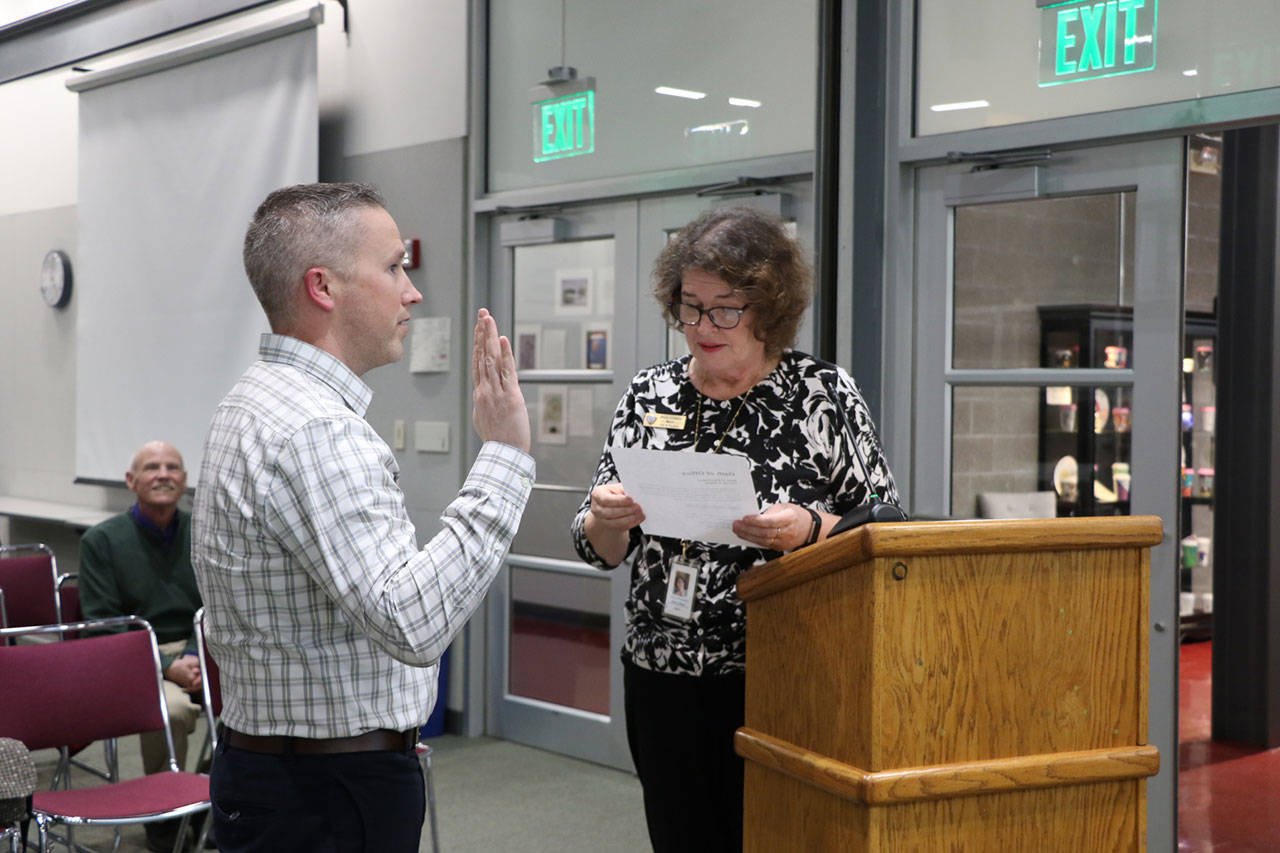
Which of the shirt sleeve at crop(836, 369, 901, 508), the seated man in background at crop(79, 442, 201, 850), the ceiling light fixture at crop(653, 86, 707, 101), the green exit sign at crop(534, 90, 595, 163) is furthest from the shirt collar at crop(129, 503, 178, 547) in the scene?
the shirt sleeve at crop(836, 369, 901, 508)

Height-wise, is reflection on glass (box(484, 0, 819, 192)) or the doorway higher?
reflection on glass (box(484, 0, 819, 192))

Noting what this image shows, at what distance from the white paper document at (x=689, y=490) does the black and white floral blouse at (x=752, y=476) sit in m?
0.14

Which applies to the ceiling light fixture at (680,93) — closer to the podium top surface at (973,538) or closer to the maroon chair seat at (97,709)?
the maroon chair seat at (97,709)

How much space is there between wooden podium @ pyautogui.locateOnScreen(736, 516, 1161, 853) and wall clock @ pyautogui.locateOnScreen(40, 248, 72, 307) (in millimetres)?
7007

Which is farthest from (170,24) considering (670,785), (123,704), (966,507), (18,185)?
(670,785)

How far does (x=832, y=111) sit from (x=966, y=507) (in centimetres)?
137

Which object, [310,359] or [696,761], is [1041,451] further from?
[310,359]

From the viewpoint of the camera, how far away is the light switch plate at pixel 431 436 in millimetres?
5465

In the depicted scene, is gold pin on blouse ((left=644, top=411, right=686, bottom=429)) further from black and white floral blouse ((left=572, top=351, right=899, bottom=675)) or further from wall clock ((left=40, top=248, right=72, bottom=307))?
wall clock ((left=40, top=248, right=72, bottom=307))

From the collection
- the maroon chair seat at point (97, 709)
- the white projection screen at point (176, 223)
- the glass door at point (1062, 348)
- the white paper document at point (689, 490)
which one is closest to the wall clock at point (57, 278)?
the white projection screen at point (176, 223)

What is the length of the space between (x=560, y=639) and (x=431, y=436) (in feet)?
3.54

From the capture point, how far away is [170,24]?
6586 millimetres

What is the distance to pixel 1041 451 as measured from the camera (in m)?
3.77

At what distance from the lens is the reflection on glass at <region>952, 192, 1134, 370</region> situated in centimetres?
359
